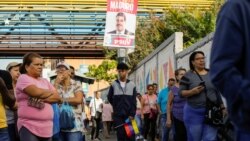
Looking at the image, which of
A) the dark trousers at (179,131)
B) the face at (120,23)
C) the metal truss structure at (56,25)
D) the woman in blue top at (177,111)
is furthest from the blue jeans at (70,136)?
the metal truss structure at (56,25)

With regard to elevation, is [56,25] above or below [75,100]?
above

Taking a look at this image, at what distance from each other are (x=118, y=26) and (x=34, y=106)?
7.42 metres

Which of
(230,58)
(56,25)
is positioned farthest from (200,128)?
(56,25)

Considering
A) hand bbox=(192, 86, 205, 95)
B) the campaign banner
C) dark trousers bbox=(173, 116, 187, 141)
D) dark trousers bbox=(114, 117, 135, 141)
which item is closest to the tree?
the campaign banner

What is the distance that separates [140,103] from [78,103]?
386 inches

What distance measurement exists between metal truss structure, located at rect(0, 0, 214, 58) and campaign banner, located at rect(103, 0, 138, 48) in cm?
2362

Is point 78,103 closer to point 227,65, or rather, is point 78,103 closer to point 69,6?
point 227,65

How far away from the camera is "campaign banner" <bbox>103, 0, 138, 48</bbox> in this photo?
46.1ft

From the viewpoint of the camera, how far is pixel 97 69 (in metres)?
50.7

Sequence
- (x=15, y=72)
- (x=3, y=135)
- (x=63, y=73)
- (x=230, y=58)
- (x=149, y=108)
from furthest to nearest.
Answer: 1. (x=149, y=108)
2. (x=15, y=72)
3. (x=63, y=73)
4. (x=3, y=135)
5. (x=230, y=58)

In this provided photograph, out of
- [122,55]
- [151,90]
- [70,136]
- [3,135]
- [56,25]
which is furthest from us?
→ [56,25]

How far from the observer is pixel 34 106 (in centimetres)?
682

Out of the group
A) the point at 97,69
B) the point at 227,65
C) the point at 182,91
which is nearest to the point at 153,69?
the point at 182,91

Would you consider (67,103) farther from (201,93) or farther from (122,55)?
(122,55)
